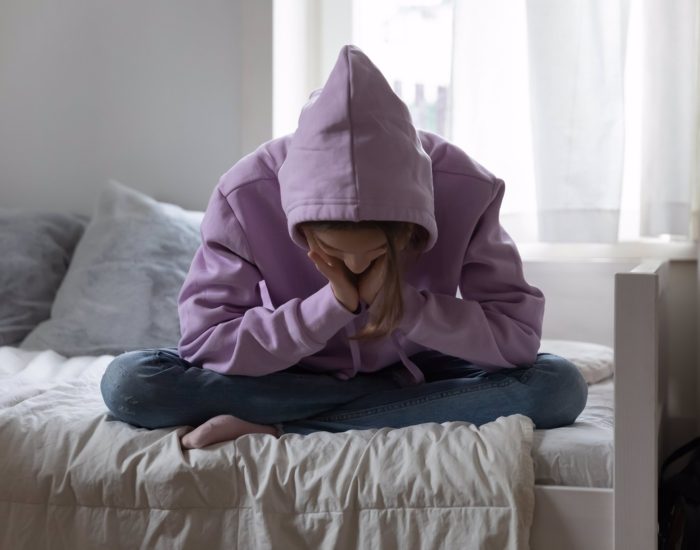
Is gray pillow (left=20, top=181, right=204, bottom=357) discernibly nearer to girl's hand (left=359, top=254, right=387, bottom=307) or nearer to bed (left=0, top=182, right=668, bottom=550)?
bed (left=0, top=182, right=668, bottom=550)

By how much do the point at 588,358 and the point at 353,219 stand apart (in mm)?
726

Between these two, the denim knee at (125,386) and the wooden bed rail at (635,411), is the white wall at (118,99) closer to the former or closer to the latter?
the denim knee at (125,386)

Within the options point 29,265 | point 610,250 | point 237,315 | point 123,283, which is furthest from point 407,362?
point 29,265

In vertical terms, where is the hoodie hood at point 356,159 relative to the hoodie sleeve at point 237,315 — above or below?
above

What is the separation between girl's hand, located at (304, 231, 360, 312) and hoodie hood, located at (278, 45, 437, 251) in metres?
0.04

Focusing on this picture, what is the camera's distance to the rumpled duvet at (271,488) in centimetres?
100

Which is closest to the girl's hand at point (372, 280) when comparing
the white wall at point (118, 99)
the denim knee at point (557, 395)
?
the denim knee at point (557, 395)

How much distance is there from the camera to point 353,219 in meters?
1.02

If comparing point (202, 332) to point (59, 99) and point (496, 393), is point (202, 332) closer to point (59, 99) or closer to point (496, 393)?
point (496, 393)

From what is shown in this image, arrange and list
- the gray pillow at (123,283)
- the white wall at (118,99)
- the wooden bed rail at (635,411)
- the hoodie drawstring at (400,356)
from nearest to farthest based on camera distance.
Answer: the wooden bed rail at (635,411)
the hoodie drawstring at (400,356)
the gray pillow at (123,283)
the white wall at (118,99)

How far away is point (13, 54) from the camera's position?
7.30 ft

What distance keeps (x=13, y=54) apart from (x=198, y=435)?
149cm

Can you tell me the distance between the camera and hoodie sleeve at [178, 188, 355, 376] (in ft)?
3.62

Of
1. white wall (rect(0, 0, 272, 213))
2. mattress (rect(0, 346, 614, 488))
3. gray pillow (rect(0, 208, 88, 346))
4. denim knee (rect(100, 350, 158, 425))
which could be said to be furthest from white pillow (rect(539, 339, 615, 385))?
gray pillow (rect(0, 208, 88, 346))
